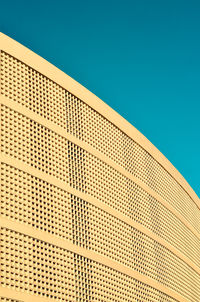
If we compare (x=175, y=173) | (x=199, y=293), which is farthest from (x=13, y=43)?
(x=199, y=293)

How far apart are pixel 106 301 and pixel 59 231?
846 centimetres

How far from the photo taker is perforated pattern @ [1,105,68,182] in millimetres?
40750

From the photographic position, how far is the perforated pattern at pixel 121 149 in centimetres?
5078

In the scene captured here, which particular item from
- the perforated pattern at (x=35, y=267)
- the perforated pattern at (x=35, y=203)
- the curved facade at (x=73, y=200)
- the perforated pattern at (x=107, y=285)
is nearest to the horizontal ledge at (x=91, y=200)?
the curved facade at (x=73, y=200)

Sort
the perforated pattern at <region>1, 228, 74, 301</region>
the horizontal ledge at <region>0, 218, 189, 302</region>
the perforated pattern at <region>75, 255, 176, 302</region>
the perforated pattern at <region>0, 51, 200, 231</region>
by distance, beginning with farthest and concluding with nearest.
→ 1. the perforated pattern at <region>0, 51, 200, 231</region>
2. the perforated pattern at <region>75, 255, 176, 302</region>
3. the horizontal ledge at <region>0, 218, 189, 302</region>
4. the perforated pattern at <region>1, 228, 74, 301</region>

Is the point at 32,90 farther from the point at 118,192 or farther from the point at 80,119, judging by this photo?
the point at 118,192

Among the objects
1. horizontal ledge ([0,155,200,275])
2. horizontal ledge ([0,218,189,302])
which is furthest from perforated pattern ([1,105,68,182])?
horizontal ledge ([0,218,189,302])

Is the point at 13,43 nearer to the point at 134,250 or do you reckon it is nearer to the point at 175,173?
the point at 134,250

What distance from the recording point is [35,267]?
38188 mm

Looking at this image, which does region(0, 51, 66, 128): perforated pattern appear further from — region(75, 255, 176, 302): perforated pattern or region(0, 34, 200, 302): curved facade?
region(75, 255, 176, 302): perforated pattern

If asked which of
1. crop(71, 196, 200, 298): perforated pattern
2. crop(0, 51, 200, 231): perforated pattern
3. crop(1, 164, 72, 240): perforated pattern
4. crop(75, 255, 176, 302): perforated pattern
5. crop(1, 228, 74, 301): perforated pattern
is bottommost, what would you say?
crop(1, 228, 74, 301): perforated pattern

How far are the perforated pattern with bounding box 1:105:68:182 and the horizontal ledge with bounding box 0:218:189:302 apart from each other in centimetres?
569

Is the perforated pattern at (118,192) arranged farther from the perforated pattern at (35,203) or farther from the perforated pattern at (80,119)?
the perforated pattern at (35,203)

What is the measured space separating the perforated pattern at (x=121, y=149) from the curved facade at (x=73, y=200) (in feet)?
0.43
